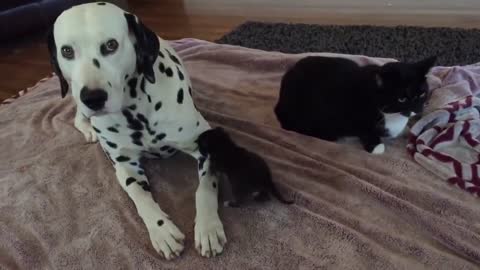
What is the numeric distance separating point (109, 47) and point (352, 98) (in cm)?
97

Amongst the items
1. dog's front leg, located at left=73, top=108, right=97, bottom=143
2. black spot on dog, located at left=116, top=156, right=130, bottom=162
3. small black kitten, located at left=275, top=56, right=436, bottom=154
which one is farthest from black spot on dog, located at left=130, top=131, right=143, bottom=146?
small black kitten, located at left=275, top=56, right=436, bottom=154

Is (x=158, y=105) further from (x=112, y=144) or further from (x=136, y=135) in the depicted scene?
(x=112, y=144)

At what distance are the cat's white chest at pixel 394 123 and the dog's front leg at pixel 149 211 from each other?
0.93 metres

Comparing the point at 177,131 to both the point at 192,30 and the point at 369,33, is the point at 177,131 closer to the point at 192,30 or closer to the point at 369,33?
the point at 369,33

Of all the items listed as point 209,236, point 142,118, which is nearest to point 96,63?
point 142,118

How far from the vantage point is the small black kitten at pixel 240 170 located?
71.0 inches

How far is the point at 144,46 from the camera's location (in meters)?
1.83

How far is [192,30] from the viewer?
13.8 ft

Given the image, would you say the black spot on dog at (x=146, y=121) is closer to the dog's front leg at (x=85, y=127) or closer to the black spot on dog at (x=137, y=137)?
the black spot on dog at (x=137, y=137)

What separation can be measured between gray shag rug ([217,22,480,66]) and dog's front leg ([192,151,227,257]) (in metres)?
1.60

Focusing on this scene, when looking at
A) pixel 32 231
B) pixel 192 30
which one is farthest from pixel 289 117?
pixel 192 30

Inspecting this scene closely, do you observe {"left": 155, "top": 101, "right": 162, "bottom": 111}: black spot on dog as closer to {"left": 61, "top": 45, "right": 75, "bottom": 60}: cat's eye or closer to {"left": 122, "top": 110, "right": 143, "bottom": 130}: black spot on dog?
{"left": 122, "top": 110, "right": 143, "bottom": 130}: black spot on dog

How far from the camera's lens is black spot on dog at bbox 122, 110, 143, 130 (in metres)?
1.94

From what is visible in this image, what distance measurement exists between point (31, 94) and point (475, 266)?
2548mm
